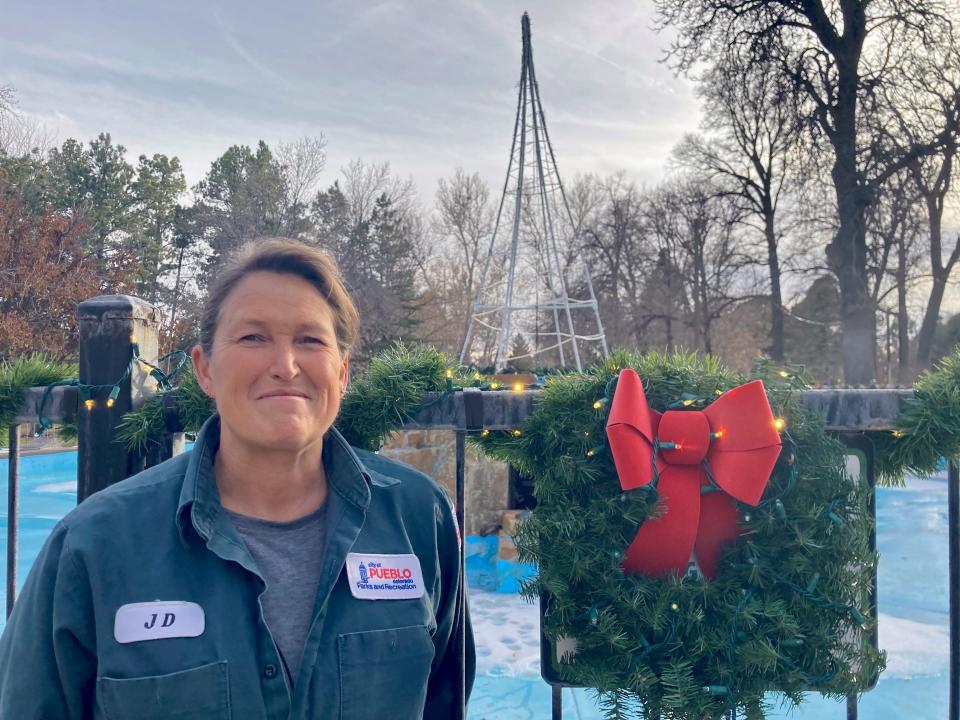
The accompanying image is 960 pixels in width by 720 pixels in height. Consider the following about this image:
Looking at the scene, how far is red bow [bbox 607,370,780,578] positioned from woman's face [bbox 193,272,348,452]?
55 centimetres

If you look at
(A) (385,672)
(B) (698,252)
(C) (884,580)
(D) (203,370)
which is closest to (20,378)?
(D) (203,370)

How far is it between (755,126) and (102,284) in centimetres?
1700

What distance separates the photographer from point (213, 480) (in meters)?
1.25

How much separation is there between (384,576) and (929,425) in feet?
3.68

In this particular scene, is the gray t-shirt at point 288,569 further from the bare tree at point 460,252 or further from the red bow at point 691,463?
the bare tree at point 460,252

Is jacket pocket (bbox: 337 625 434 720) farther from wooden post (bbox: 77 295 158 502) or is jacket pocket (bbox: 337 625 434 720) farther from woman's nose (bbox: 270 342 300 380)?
wooden post (bbox: 77 295 158 502)

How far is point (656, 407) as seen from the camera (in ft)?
4.72

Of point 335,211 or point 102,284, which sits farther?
point 335,211

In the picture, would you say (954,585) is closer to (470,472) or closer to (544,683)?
(544,683)

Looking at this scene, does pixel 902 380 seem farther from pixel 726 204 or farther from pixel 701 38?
pixel 701 38

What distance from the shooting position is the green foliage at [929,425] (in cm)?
142

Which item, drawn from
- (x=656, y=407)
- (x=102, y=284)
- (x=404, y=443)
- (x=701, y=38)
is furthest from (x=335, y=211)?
(x=656, y=407)

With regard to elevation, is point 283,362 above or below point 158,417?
above

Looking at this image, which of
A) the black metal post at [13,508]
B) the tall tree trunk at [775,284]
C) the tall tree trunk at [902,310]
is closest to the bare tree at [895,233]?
the tall tree trunk at [902,310]
